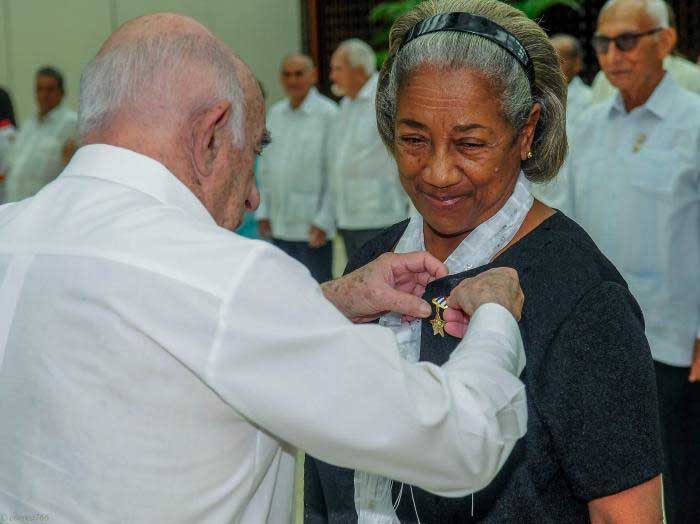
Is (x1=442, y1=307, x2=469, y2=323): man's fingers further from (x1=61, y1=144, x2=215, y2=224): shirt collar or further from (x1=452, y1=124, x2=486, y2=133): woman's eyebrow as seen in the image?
(x1=61, y1=144, x2=215, y2=224): shirt collar

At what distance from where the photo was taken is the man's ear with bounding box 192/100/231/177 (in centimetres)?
155

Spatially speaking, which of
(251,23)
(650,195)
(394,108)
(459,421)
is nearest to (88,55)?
(251,23)

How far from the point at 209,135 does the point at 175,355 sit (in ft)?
1.15

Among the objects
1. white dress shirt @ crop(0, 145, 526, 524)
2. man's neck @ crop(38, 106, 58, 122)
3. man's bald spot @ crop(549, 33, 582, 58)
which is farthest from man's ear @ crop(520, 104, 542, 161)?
man's neck @ crop(38, 106, 58, 122)

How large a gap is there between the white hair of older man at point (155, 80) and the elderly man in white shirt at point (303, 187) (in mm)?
5963

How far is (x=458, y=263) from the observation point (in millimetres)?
1972

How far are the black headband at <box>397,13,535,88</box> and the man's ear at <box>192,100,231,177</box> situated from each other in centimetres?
50

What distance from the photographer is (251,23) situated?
1164 cm

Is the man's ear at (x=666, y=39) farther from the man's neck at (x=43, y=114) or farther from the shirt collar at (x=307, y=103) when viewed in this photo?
the man's neck at (x=43, y=114)

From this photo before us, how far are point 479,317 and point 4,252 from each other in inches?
28.0

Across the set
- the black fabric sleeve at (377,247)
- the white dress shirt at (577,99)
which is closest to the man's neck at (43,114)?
the white dress shirt at (577,99)

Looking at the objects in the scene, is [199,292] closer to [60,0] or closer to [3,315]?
[3,315]

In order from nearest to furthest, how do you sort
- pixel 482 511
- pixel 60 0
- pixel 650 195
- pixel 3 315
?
pixel 3 315
pixel 482 511
pixel 650 195
pixel 60 0

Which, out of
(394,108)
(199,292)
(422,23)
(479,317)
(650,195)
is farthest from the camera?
(650,195)
